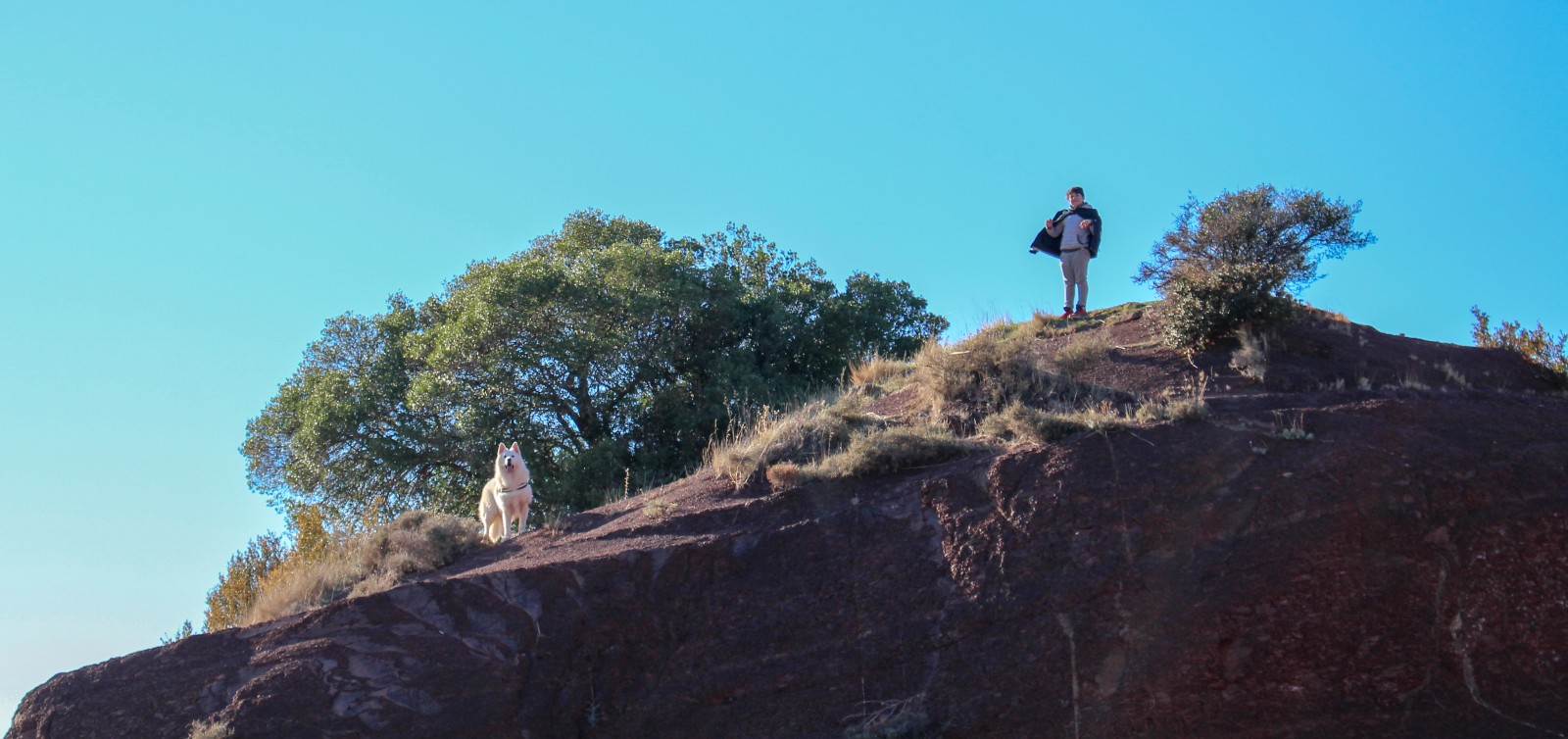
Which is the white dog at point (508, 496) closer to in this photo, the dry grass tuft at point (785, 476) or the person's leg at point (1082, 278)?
the dry grass tuft at point (785, 476)

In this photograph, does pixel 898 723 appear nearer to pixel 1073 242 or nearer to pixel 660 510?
pixel 660 510

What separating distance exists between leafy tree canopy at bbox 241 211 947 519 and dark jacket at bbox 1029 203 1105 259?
16.2 feet

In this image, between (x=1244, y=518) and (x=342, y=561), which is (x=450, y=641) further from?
(x=1244, y=518)

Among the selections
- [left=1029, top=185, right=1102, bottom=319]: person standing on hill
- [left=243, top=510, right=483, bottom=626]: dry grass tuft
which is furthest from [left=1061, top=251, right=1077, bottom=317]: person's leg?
[left=243, top=510, right=483, bottom=626]: dry grass tuft

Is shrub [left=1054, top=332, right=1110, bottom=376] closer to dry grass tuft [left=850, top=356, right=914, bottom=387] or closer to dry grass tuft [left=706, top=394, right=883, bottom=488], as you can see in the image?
dry grass tuft [left=706, top=394, right=883, bottom=488]

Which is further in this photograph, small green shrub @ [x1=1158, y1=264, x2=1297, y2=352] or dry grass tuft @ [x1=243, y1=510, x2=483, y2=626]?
small green shrub @ [x1=1158, y1=264, x2=1297, y2=352]

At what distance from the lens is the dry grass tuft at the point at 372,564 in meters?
13.2

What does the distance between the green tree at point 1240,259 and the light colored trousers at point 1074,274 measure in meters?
1.06

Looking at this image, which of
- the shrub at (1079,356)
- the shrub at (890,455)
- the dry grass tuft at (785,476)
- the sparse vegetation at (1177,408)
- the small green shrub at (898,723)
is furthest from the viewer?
the shrub at (1079,356)

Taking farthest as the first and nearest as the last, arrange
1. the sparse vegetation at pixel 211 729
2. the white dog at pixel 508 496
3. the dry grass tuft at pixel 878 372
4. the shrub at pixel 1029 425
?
1. the dry grass tuft at pixel 878 372
2. the white dog at pixel 508 496
3. the shrub at pixel 1029 425
4. the sparse vegetation at pixel 211 729

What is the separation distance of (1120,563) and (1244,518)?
1105 mm

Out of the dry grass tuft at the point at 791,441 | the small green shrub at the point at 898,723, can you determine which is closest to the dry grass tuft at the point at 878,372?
the dry grass tuft at the point at 791,441

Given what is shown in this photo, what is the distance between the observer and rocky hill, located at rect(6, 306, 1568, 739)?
10.1m

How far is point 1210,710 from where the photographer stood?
10.1 m
